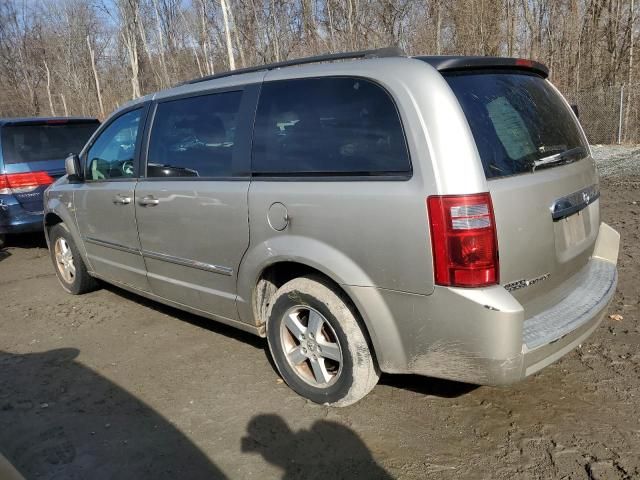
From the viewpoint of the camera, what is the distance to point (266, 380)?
3.50 metres

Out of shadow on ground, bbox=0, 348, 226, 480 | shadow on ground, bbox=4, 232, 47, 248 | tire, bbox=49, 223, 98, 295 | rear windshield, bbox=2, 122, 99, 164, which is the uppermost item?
rear windshield, bbox=2, 122, 99, 164

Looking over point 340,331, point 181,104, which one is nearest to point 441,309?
point 340,331

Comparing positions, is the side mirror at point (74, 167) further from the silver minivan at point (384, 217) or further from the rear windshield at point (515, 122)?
the rear windshield at point (515, 122)

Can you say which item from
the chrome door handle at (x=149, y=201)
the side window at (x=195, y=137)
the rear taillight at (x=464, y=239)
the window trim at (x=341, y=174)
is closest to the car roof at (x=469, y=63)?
the window trim at (x=341, y=174)

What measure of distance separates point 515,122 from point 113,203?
3.14 metres

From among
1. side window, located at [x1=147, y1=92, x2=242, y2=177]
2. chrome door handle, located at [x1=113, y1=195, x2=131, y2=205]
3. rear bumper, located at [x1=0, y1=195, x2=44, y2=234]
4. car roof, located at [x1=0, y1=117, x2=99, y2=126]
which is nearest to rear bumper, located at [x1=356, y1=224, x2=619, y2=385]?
side window, located at [x1=147, y1=92, x2=242, y2=177]

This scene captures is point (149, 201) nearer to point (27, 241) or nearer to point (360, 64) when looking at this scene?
point (360, 64)

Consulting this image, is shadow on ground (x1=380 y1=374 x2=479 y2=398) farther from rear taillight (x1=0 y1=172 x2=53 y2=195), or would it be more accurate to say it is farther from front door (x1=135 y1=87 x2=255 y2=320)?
rear taillight (x1=0 y1=172 x2=53 y2=195)

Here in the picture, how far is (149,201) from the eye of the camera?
12.7 ft

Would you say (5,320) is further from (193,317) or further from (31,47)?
(31,47)

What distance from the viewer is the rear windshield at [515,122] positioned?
8.40ft

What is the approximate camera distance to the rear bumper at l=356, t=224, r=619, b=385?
240 cm

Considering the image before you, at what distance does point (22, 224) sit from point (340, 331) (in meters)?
5.77

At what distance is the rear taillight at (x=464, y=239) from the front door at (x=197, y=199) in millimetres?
1263
